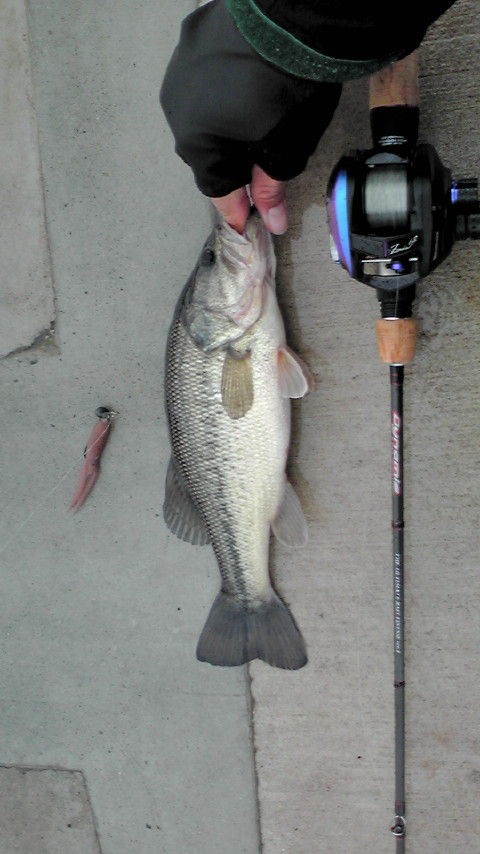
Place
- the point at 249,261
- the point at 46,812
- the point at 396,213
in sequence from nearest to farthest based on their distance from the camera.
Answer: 1. the point at 396,213
2. the point at 249,261
3. the point at 46,812

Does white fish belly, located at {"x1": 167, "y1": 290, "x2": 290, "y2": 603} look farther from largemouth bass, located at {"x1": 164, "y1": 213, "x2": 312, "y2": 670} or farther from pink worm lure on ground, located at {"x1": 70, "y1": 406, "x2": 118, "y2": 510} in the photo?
pink worm lure on ground, located at {"x1": 70, "y1": 406, "x2": 118, "y2": 510}

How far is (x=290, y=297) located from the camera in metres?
1.94

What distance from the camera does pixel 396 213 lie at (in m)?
1.44

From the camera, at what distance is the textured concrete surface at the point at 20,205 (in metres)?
2.03

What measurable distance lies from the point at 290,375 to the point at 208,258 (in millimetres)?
348

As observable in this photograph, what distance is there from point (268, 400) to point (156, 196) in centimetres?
68

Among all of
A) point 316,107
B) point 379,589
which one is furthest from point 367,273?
point 379,589

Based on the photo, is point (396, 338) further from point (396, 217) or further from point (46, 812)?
point (46, 812)

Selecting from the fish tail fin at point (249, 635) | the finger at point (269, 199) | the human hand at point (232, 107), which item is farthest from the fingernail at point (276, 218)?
the fish tail fin at point (249, 635)

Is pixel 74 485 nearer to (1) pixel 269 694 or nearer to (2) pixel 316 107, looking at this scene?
(1) pixel 269 694

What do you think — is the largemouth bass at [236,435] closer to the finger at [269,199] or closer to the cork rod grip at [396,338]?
the finger at [269,199]

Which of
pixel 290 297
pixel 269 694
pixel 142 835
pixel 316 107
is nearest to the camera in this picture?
pixel 316 107

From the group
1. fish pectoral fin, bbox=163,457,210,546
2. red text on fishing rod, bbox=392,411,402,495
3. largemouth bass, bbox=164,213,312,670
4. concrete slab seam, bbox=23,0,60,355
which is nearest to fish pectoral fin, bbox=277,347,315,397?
largemouth bass, bbox=164,213,312,670

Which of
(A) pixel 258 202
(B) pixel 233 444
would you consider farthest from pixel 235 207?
(B) pixel 233 444
